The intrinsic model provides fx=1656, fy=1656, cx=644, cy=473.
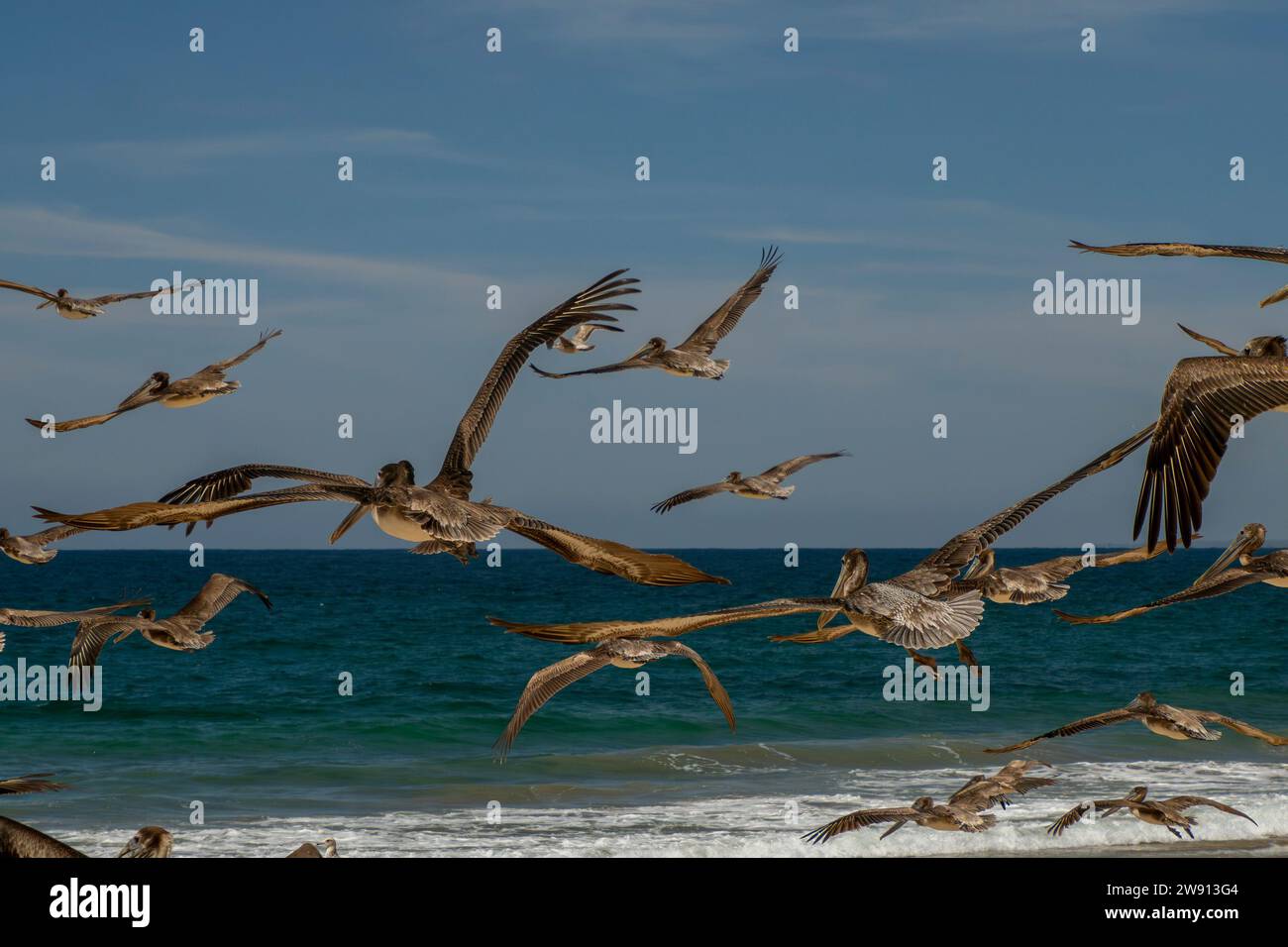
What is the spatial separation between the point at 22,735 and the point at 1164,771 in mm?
21460

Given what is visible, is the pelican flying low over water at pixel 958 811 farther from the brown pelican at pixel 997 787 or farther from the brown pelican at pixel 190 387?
the brown pelican at pixel 190 387

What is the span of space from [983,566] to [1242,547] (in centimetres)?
191

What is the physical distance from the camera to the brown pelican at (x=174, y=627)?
1348 centimetres

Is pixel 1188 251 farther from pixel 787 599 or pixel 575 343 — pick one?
pixel 575 343

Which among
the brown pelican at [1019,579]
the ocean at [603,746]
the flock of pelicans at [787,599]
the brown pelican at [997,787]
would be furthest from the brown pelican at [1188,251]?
the ocean at [603,746]

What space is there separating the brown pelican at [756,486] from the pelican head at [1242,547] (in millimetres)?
5721

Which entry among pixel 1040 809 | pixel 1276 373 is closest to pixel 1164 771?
pixel 1040 809

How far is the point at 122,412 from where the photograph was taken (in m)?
12.2

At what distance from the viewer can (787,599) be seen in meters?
7.15

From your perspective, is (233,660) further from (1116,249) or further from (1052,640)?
(1116,249)

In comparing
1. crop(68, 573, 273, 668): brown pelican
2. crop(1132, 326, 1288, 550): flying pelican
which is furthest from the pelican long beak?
crop(68, 573, 273, 668): brown pelican

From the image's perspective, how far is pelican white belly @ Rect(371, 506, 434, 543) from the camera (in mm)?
9555

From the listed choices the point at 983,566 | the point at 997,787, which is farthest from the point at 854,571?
the point at 997,787
